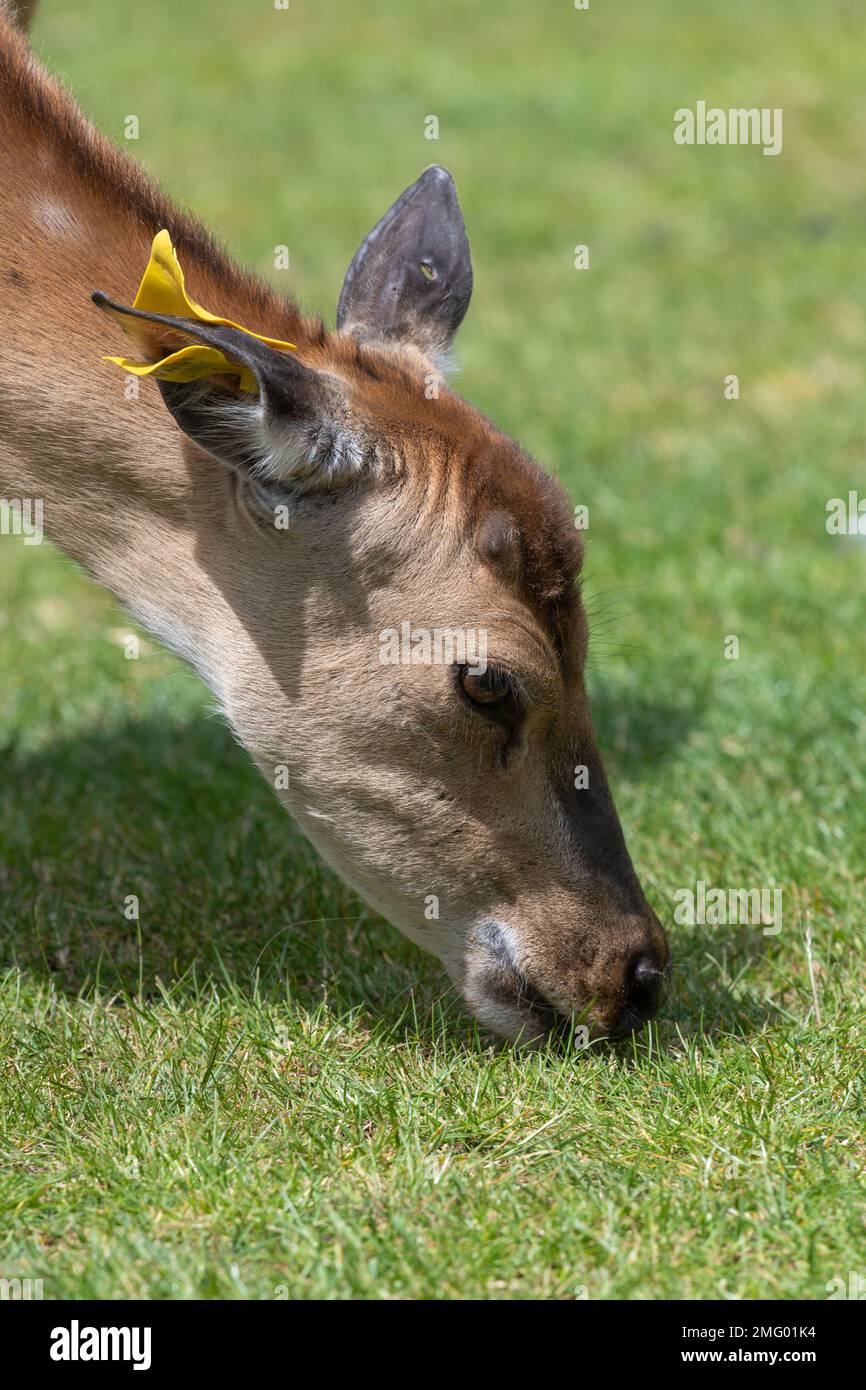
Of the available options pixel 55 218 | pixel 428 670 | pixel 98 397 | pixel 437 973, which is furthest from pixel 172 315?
pixel 437 973

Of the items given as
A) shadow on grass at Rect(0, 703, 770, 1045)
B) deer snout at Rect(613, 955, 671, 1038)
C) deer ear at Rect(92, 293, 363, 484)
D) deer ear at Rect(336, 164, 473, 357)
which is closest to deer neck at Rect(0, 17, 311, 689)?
deer ear at Rect(92, 293, 363, 484)

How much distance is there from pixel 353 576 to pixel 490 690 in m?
0.49

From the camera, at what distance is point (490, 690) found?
4277 mm

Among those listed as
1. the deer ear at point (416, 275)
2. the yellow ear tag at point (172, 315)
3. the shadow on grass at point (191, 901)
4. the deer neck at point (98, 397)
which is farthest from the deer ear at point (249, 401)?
the shadow on grass at point (191, 901)

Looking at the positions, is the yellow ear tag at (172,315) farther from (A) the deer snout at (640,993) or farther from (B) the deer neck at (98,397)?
(A) the deer snout at (640,993)

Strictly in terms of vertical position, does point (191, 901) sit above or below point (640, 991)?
above

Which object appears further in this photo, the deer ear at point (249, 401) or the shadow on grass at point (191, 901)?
the shadow on grass at point (191, 901)

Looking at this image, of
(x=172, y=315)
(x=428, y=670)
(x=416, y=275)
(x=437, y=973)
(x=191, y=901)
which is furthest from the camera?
(x=191, y=901)

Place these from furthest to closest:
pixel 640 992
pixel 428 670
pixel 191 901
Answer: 1. pixel 191 901
2. pixel 640 992
3. pixel 428 670

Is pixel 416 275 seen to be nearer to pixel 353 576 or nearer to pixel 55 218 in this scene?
pixel 55 218

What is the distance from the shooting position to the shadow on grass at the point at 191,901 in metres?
4.84

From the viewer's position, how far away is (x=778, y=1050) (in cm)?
444

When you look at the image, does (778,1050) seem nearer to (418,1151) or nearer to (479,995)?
(479,995)
